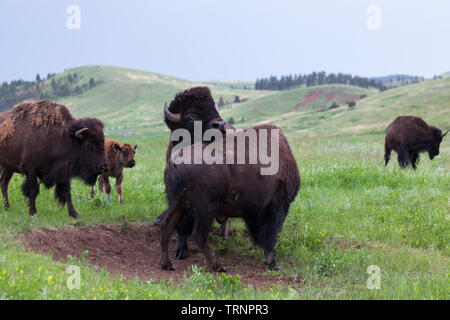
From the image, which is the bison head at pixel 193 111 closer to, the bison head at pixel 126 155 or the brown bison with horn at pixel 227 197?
the brown bison with horn at pixel 227 197

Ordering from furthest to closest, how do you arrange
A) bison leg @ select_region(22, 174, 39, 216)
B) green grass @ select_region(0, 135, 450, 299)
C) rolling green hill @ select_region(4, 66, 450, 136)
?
1. rolling green hill @ select_region(4, 66, 450, 136)
2. bison leg @ select_region(22, 174, 39, 216)
3. green grass @ select_region(0, 135, 450, 299)

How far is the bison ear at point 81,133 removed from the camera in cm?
851

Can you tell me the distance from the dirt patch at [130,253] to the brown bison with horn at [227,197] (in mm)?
344

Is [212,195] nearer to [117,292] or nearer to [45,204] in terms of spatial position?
[117,292]

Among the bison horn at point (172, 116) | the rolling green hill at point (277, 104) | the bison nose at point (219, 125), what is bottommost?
the rolling green hill at point (277, 104)

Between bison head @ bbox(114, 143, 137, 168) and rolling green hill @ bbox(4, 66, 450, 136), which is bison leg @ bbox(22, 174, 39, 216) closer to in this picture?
bison head @ bbox(114, 143, 137, 168)

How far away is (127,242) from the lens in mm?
7898

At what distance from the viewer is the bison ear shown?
335 inches

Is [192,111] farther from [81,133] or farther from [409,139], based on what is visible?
[409,139]

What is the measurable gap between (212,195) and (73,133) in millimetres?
3776

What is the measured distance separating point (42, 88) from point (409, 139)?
105m

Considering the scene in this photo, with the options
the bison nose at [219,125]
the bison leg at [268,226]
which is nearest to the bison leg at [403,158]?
the bison leg at [268,226]

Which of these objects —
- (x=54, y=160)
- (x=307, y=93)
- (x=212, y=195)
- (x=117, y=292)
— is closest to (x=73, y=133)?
(x=54, y=160)

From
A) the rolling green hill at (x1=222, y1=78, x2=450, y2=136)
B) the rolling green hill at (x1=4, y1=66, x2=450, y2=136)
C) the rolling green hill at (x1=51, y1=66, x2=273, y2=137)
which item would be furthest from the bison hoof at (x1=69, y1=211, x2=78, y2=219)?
the rolling green hill at (x1=51, y1=66, x2=273, y2=137)
